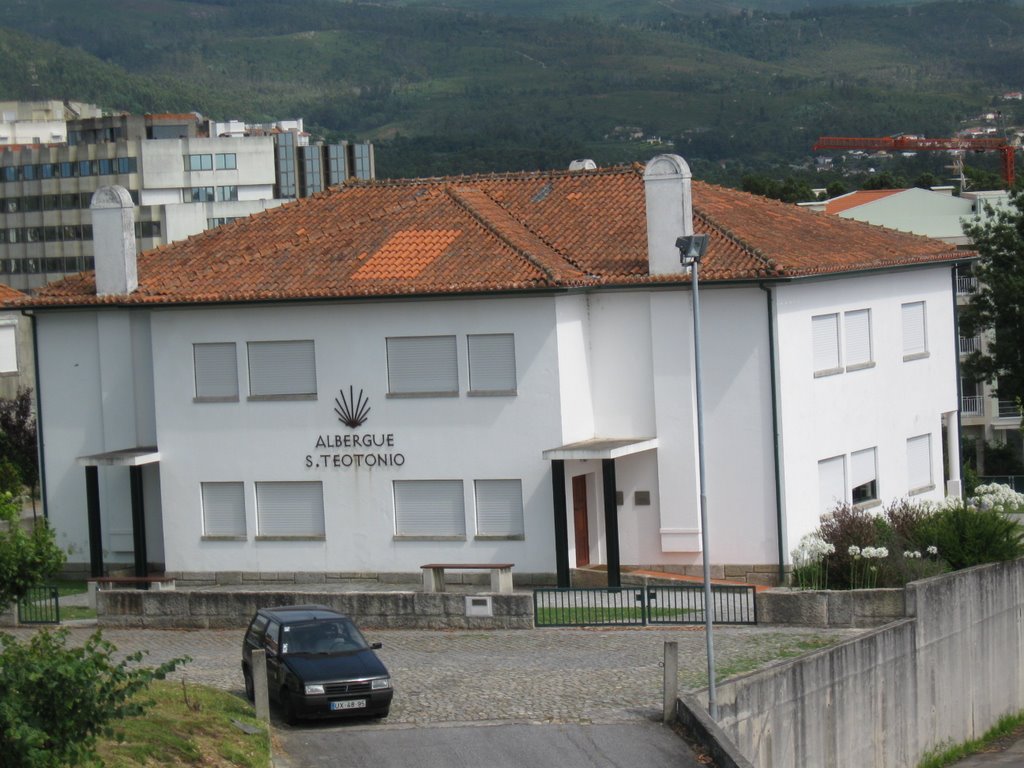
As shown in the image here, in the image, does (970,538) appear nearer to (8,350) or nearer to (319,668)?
(319,668)

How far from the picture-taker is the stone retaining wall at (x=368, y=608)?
28531 mm

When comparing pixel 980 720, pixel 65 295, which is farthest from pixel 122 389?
pixel 980 720

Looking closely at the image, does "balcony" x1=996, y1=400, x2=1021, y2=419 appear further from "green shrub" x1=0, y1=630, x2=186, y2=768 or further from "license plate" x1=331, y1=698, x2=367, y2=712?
"green shrub" x1=0, y1=630, x2=186, y2=768

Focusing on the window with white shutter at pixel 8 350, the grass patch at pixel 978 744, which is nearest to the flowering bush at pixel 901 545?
the grass patch at pixel 978 744

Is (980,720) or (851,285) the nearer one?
(980,720)

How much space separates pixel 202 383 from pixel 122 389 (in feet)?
7.83

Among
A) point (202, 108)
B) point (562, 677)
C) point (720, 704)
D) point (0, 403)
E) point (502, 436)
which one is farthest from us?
point (202, 108)

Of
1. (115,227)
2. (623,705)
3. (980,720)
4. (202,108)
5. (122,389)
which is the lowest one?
(980,720)

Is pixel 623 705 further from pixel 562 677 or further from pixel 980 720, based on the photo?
pixel 980 720

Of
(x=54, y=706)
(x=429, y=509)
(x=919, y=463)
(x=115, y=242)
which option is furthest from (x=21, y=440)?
(x=54, y=706)

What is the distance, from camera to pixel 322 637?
2288 cm

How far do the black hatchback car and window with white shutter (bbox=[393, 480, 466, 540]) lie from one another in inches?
400

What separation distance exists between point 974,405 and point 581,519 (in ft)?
124

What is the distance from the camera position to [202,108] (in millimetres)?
196375
